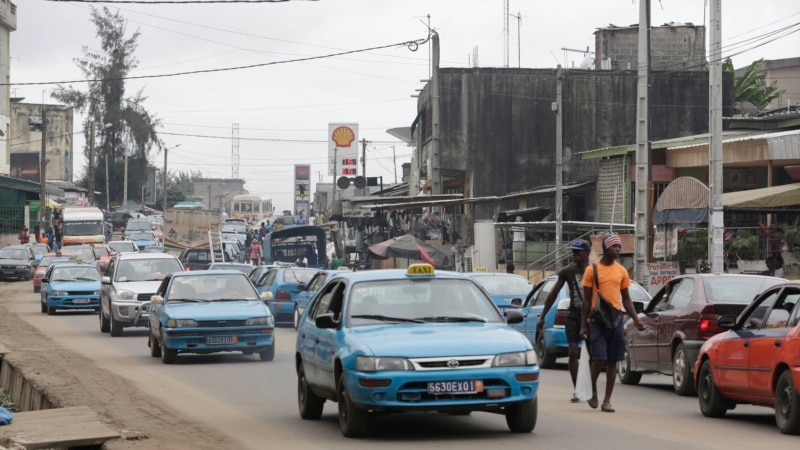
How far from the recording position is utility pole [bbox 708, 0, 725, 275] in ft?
76.5

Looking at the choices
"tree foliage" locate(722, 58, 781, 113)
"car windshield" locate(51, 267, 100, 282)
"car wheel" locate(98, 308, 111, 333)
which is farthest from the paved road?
"tree foliage" locate(722, 58, 781, 113)

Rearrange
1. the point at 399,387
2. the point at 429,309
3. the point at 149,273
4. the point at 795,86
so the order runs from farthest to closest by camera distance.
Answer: the point at 795,86
the point at 149,273
the point at 429,309
the point at 399,387

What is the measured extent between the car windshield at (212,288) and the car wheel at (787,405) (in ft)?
38.8

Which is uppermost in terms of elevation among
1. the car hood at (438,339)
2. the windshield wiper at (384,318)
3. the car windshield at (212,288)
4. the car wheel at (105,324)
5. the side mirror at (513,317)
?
the windshield wiper at (384,318)

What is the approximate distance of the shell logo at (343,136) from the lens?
93.6m

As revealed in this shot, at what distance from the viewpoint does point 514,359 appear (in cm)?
1086

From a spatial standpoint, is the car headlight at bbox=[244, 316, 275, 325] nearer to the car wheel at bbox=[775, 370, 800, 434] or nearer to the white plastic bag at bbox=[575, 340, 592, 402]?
the white plastic bag at bbox=[575, 340, 592, 402]

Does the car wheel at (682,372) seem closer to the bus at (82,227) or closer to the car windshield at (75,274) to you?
the car windshield at (75,274)

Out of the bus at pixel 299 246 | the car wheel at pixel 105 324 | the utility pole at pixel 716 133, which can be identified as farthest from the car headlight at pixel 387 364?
the bus at pixel 299 246

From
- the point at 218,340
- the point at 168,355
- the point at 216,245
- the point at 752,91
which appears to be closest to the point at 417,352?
the point at 218,340

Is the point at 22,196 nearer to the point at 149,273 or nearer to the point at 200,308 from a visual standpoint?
the point at 149,273

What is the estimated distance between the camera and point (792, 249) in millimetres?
26453

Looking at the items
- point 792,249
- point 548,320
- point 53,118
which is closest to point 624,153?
point 792,249

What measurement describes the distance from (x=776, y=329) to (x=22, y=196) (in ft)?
236
